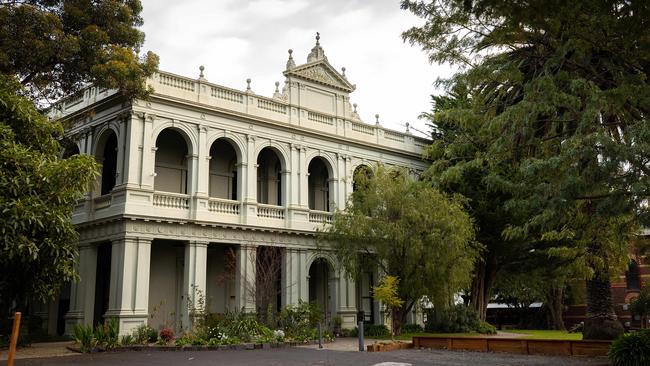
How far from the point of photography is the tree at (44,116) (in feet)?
42.2

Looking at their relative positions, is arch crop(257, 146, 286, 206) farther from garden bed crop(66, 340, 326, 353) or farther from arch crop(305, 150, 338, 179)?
garden bed crop(66, 340, 326, 353)

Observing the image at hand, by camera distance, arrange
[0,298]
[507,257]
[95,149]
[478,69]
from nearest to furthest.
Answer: [478,69] → [0,298] → [95,149] → [507,257]

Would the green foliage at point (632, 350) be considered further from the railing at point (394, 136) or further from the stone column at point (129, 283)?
the railing at point (394, 136)

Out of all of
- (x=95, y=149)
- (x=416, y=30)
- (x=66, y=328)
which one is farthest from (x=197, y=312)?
(x=416, y=30)

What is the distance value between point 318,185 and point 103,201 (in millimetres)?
11582

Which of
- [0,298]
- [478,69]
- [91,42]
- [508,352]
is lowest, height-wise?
[508,352]

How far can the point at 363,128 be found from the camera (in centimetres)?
3278

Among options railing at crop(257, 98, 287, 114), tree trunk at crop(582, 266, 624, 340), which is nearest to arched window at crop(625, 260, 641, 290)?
tree trunk at crop(582, 266, 624, 340)

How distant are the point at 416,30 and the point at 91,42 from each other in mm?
10700

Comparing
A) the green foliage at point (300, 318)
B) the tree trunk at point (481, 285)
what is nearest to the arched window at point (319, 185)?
the green foliage at point (300, 318)

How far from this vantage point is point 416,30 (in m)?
13.5

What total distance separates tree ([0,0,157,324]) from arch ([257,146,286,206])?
397 inches

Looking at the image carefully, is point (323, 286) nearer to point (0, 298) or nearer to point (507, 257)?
point (507, 257)

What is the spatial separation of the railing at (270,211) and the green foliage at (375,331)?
22.1ft
